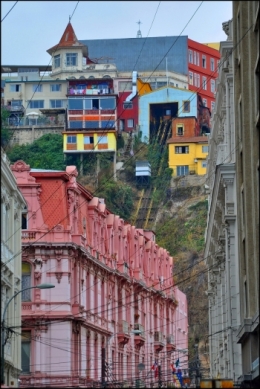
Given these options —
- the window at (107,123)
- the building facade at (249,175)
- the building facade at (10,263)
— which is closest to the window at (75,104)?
the window at (107,123)

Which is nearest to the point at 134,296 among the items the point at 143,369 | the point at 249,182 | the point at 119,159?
the point at 143,369

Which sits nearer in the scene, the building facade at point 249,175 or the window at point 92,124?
the building facade at point 249,175

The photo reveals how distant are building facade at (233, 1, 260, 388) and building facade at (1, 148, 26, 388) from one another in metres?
10.8

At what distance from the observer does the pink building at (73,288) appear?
78.1 meters

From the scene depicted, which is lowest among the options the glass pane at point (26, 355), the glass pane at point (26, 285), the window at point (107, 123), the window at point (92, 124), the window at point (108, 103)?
the glass pane at point (26, 355)

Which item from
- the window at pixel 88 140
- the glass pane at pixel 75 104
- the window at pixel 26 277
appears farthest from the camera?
the glass pane at pixel 75 104

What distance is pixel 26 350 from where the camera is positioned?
Result: 77.8 m

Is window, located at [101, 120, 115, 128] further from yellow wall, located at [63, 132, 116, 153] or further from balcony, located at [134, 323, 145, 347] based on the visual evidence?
balcony, located at [134, 323, 145, 347]

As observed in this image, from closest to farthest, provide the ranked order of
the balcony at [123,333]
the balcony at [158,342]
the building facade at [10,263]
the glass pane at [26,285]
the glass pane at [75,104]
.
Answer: the building facade at [10,263] < the glass pane at [26,285] < the balcony at [123,333] < the balcony at [158,342] < the glass pane at [75,104]

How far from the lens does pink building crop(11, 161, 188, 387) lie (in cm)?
7806

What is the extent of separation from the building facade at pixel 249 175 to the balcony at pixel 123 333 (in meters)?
38.6

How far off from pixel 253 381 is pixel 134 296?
51.0 metres

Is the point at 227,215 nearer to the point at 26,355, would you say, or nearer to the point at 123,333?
the point at 26,355

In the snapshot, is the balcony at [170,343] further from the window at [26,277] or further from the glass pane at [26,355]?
the glass pane at [26,355]
